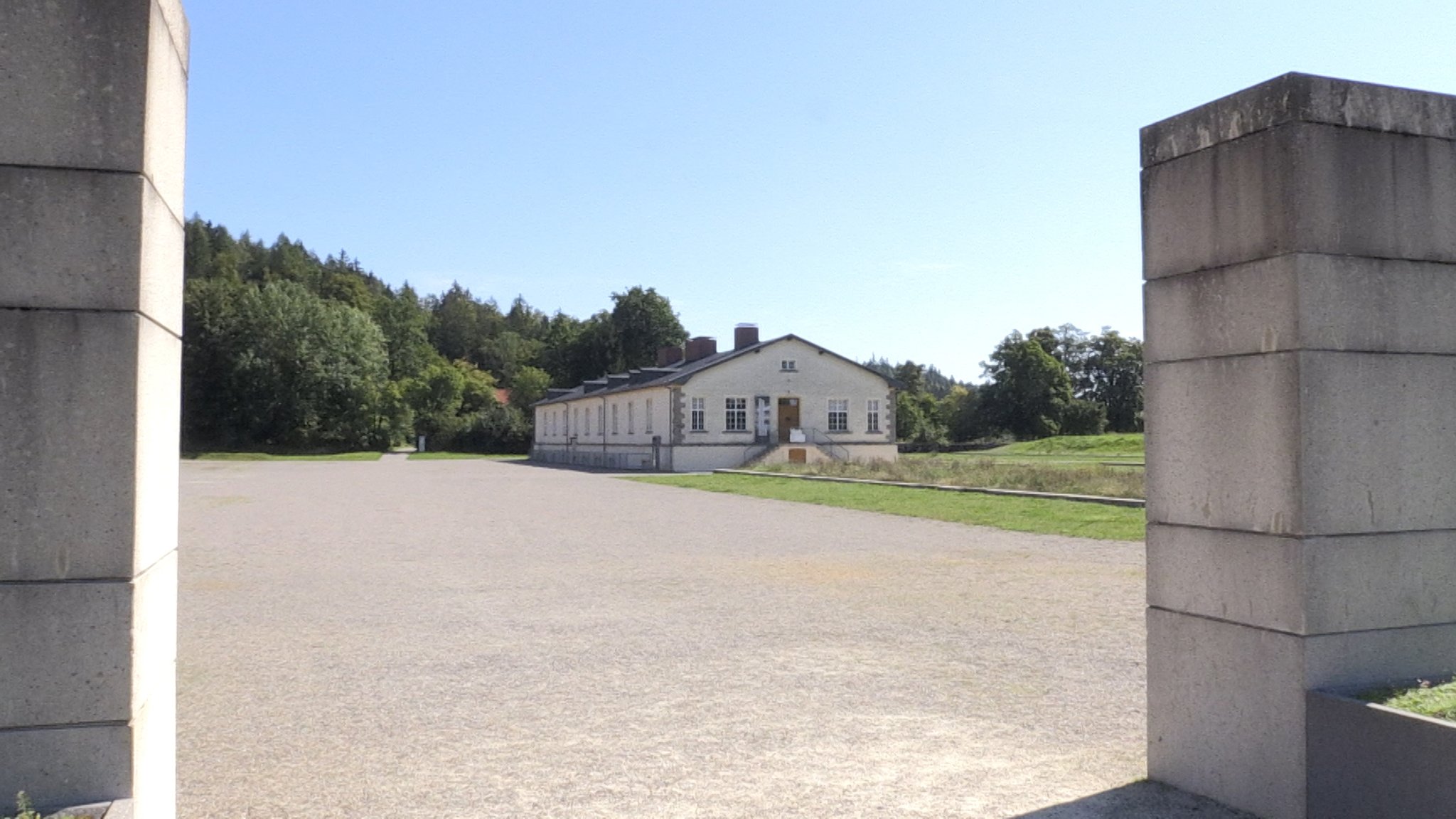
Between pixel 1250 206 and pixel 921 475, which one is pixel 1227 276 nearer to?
pixel 1250 206

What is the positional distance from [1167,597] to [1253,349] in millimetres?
1200

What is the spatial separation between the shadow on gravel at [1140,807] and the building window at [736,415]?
4333 centimetres

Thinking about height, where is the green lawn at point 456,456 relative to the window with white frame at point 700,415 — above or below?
below

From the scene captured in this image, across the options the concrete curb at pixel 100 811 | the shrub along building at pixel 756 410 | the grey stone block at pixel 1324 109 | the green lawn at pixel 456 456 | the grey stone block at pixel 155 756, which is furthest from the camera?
the green lawn at pixel 456 456

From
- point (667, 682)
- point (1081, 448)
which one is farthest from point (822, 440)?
point (667, 682)

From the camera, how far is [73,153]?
3.67 m

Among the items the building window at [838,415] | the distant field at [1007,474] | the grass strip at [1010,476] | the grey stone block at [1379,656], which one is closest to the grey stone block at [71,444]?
the grey stone block at [1379,656]

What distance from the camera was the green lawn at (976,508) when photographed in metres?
16.3

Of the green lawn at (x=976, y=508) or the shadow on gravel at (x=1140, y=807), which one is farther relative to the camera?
the green lawn at (x=976, y=508)

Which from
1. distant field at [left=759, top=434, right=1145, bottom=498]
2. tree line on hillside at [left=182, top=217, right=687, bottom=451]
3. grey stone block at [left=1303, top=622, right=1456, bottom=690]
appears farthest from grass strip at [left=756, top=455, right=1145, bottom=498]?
tree line on hillside at [left=182, top=217, right=687, bottom=451]

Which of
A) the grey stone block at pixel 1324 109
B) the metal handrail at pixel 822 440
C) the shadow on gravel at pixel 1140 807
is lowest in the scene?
the shadow on gravel at pixel 1140 807

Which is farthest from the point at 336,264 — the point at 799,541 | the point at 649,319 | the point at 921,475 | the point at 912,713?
the point at 912,713

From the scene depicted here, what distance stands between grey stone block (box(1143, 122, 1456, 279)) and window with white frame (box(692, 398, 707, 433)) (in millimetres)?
42555

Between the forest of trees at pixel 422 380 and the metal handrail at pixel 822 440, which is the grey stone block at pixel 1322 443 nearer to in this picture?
the metal handrail at pixel 822 440
